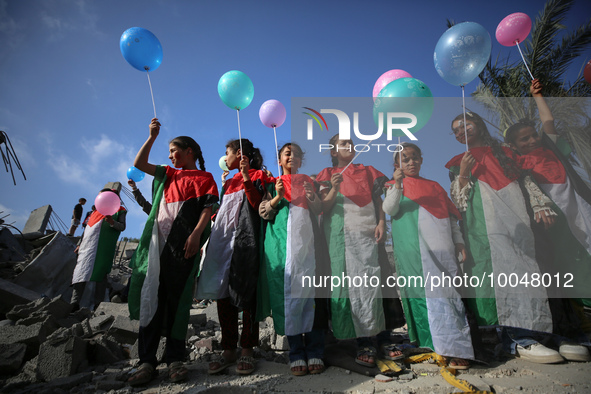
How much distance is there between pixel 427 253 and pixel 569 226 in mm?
1173

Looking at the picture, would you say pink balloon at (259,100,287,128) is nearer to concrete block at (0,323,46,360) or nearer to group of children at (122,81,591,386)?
group of children at (122,81,591,386)

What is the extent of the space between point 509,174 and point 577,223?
62cm

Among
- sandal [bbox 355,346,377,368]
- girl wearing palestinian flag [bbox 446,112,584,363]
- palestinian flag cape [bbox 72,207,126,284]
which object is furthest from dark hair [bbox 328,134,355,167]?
palestinian flag cape [bbox 72,207,126,284]

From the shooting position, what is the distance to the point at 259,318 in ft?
7.70

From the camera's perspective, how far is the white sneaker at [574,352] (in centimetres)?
220

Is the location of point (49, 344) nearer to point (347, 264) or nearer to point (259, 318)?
point (259, 318)

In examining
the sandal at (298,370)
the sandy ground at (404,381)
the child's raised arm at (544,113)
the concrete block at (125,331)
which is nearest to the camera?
the sandy ground at (404,381)

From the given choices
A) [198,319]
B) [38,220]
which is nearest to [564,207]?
[198,319]

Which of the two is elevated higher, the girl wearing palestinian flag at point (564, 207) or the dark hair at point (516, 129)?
the dark hair at point (516, 129)

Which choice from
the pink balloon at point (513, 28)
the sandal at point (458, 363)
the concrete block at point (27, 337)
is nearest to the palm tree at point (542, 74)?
the pink balloon at point (513, 28)

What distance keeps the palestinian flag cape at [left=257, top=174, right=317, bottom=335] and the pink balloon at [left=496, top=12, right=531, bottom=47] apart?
2.73m

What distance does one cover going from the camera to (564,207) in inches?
95.8

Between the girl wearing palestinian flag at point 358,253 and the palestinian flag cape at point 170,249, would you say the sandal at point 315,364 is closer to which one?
the girl wearing palestinian flag at point 358,253

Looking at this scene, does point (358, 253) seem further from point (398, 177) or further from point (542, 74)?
point (542, 74)
